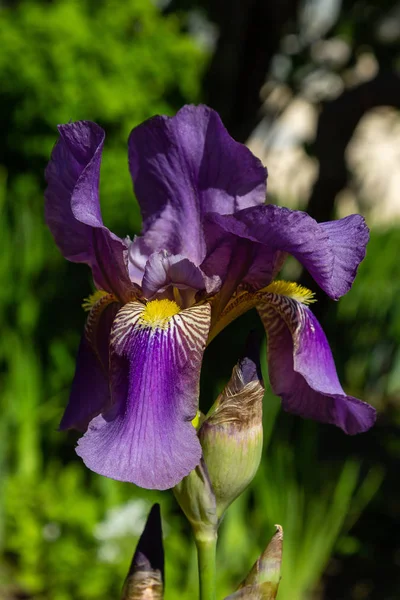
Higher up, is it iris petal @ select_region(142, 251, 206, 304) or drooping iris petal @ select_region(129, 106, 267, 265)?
drooping iris petal @ select_region(129, 106, 267, 265)

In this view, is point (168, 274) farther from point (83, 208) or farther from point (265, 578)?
point (265, 578)

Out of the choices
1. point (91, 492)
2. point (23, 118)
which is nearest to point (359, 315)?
point (91, 492)

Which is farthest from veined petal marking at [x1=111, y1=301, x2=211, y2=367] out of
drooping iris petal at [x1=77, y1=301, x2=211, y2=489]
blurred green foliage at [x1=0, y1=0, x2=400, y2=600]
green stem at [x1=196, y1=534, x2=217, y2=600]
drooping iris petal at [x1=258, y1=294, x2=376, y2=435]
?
blurred green foliage at [x1=0, y1=0, x2=400, y2=600]

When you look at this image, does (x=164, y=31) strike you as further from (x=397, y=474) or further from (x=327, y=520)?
(x=327, y=520)

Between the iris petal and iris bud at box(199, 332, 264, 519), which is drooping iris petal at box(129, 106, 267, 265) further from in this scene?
iris bud at box(199, 332, 264, 519)

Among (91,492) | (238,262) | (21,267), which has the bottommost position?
(91,492)

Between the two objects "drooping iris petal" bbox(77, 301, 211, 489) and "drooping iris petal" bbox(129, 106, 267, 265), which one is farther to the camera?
"drooping iris petal" bbox(129, 106, 267, 265)

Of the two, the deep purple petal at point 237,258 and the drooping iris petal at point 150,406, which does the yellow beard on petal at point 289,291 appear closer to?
the deep purple petal at point 237,258
